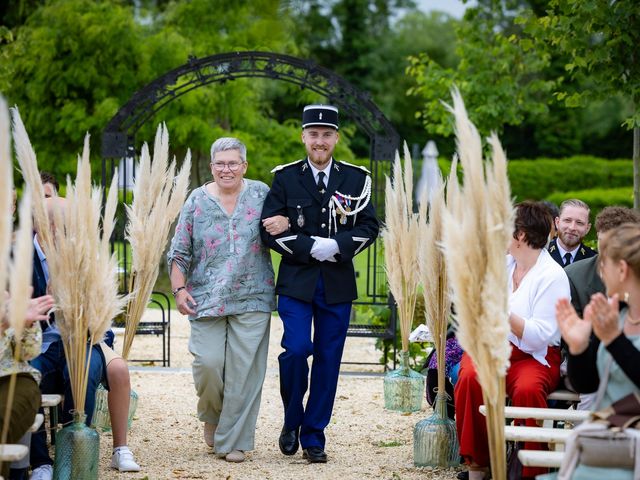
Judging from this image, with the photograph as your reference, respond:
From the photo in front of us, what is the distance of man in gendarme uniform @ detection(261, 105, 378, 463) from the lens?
5562mm

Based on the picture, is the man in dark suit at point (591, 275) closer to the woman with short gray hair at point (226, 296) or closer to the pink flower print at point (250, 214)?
the woman with short gray hair at point (226, 296)

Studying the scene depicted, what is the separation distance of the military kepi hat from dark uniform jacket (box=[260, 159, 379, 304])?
0.26 m

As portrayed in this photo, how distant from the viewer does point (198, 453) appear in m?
5.81

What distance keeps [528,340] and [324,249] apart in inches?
52.5

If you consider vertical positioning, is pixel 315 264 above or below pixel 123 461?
above

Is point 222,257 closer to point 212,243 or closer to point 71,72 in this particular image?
point 212,243

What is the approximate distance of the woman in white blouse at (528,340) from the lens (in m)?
4.72

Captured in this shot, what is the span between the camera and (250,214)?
5.69m

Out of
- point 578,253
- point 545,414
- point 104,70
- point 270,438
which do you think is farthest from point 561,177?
point 545,414

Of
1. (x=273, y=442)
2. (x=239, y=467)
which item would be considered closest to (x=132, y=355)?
(x=273, y=442)

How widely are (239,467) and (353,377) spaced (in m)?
3.22

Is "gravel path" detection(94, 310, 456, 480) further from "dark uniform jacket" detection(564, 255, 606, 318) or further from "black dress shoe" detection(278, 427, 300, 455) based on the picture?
"dark uniform jacket" detection(564, 255, 606, 318)

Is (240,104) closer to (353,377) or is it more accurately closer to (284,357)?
(353,377)

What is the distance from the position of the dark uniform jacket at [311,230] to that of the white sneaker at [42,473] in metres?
1.61
